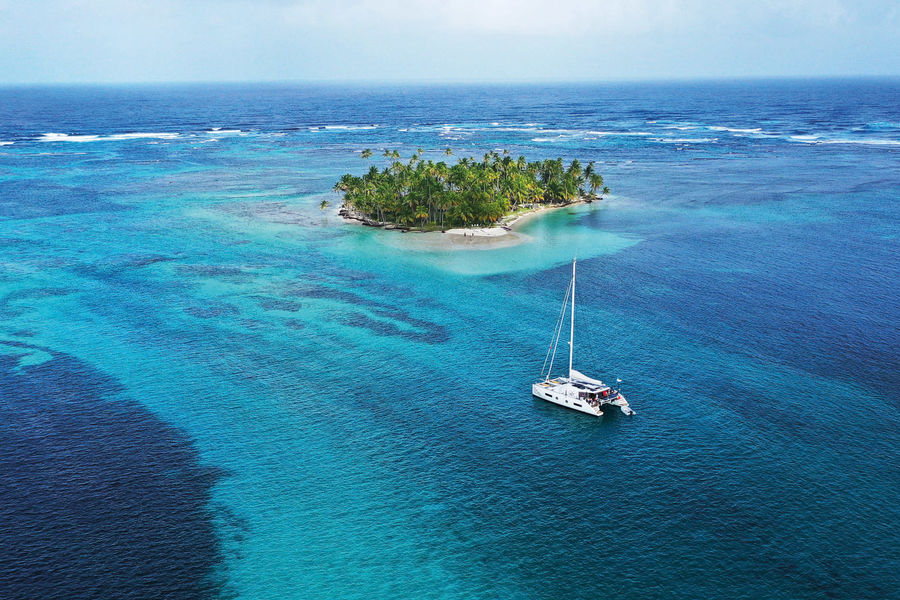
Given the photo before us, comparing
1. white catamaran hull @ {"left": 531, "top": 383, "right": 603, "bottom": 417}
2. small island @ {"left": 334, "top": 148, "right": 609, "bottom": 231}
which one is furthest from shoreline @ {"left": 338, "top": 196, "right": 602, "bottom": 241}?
white catamaran hull @ {"left": 531, "top": 383, "right": 603, "bottom": 417}

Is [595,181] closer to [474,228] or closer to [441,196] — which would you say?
[474,228]

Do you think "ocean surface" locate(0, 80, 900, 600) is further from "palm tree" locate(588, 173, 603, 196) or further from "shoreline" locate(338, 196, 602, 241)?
"palm tree" locate(588, 173, 603, 196)

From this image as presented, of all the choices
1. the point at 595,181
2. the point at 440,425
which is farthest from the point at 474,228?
the point at 440,425

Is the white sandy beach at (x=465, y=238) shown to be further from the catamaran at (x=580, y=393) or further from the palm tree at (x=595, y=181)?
the catamaran at (x=580, y=393)

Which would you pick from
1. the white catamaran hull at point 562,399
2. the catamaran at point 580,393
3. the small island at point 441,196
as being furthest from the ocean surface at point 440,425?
the small island at point 441,196

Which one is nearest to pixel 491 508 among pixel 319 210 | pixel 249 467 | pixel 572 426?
pixel 572 426

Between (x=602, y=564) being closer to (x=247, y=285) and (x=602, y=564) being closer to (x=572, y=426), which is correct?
(x=572, y=426)
